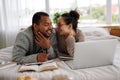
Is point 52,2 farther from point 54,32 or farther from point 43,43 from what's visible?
point 43,43

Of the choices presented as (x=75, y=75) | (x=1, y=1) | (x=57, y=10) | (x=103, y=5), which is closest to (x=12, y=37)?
(x=1, y=1)

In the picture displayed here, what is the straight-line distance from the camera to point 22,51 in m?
1.79

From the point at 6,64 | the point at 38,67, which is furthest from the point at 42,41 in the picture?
the point at 6,64

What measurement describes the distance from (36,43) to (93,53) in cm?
57

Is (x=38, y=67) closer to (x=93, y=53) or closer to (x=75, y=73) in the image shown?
(x=75, y=73)

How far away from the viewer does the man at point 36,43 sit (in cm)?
177

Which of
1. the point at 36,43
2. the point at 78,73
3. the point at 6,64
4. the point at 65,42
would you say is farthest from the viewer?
the point at 65,42

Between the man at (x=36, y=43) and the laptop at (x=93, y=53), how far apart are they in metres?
0.32

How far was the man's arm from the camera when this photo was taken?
1760mm

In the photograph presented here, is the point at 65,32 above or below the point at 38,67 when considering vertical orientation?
above

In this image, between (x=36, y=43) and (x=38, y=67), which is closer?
(x=38, y=67)

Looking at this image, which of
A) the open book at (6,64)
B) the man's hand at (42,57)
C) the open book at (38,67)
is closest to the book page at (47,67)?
the open book at (38,67)

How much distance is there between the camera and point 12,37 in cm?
362

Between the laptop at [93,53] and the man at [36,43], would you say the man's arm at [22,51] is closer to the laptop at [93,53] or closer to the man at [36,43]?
the man at [36,43]
